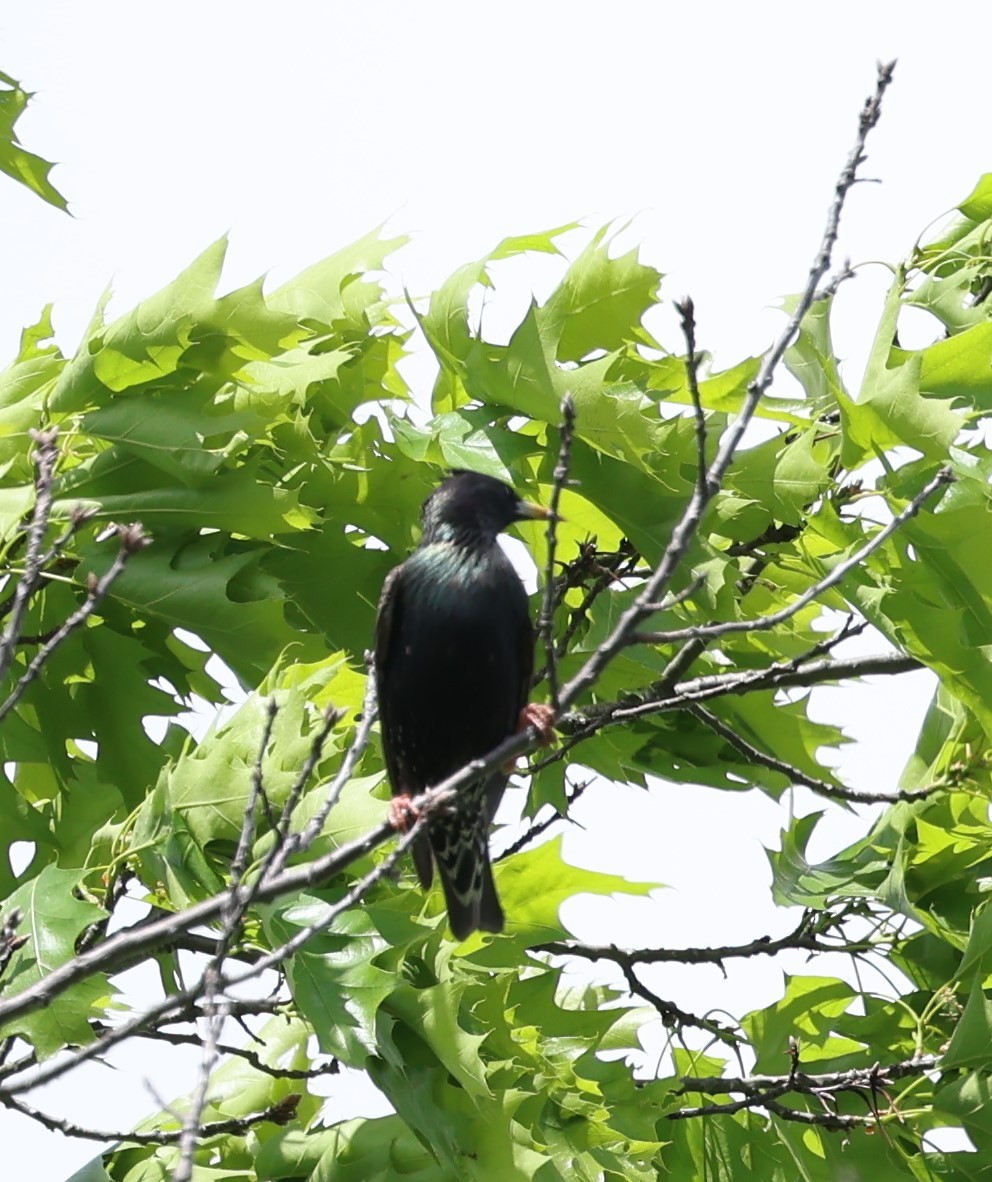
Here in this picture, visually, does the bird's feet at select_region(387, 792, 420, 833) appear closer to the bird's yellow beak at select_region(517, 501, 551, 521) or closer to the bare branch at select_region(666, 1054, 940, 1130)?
the bird's yellow beak at select_region(517, 501, 551, 521)

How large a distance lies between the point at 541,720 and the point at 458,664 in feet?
2.99

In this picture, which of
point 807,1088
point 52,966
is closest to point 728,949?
point 807,1088

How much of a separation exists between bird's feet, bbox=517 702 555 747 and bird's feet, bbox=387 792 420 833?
309 millimetres

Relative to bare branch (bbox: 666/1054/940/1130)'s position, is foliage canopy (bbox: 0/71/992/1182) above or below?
above

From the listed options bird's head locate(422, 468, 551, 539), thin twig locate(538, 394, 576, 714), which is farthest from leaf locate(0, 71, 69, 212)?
thin twig locate(538, 394, 576, 714)

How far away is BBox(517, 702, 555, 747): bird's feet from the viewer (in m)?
2.97

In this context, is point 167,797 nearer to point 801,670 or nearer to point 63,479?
point 63,479

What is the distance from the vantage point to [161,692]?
15.5 feet

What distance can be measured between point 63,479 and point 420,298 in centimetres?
129

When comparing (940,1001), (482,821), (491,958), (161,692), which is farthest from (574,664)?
(940,1001)

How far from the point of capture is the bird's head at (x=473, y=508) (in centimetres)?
471

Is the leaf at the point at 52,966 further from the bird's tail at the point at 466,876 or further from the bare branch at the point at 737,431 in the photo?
the bare branch at the point at 737,431

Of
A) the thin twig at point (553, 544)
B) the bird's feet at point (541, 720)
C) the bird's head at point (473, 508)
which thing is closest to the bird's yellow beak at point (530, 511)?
the bird's head at point (473, 508)

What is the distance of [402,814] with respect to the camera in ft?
11.8
